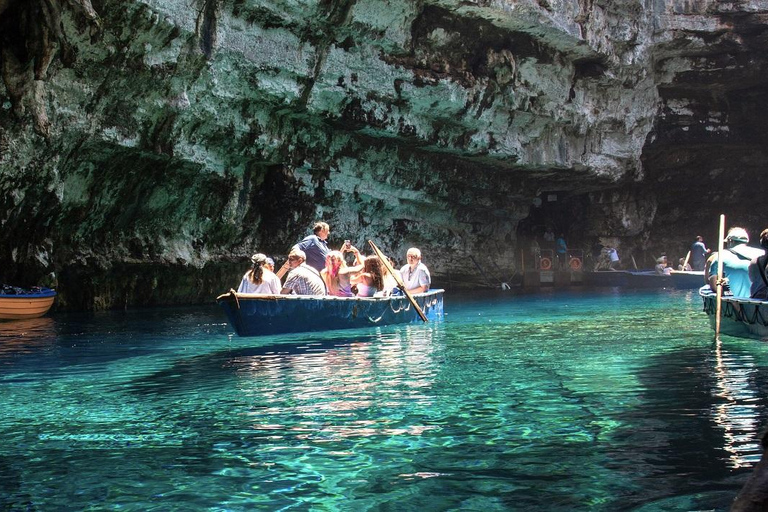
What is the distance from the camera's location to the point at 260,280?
13.2 metres

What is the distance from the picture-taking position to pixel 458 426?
6258 millimetres

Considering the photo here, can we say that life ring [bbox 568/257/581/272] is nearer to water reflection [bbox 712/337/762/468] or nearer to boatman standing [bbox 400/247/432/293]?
boatman standing [bbox 400/247/432/293]

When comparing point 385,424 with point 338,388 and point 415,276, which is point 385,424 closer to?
point 338,388

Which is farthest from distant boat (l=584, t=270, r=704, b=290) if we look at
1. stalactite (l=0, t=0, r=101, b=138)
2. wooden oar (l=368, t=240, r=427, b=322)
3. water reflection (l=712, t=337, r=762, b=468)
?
stalactite (l=0, t=0, r=101, b=138)

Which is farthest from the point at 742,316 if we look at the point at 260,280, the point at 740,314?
the point at 260,280

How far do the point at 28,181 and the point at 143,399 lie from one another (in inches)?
453

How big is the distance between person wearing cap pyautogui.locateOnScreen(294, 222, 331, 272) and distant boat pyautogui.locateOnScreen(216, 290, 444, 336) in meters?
1.21

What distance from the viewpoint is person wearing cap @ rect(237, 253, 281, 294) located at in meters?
13.2

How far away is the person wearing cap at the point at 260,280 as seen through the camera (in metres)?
13.2

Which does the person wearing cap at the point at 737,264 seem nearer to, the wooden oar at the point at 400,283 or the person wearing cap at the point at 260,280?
the wooden oar at the point at 400,283

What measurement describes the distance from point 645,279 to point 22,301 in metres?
21.4

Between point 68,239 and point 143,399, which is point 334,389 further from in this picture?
point 68,239

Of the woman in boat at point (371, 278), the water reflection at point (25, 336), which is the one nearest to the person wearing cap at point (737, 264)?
the woman in boat at point (371, 278)

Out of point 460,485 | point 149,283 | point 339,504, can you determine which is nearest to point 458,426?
point 460,485
